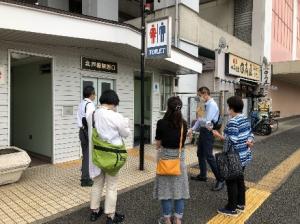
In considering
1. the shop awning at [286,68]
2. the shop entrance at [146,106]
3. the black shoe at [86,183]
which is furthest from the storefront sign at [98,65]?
the shop awning at [286,68]

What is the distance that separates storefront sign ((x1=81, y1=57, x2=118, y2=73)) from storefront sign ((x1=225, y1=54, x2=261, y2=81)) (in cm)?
717

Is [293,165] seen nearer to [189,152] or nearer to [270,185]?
[270,185]

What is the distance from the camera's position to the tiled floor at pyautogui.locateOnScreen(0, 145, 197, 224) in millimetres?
4328

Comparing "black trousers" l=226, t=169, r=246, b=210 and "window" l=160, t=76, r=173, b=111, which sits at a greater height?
"window" l=160, t=76, r=173, b=111

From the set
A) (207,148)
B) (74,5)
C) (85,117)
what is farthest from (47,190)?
(74,5)

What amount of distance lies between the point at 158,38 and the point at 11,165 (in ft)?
13.0

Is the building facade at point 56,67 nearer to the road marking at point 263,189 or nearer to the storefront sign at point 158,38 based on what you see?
the storefront sign at point 158,38

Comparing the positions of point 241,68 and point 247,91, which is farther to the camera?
point 247,91

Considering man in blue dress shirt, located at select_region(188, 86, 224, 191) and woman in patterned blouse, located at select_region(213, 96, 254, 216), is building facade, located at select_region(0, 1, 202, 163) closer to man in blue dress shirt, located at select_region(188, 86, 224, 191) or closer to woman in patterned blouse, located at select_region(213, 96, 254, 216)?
man in blue dress shirt, located at select_region(188, 86, 224, 191)

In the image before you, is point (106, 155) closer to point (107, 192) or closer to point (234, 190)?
point (107, 192)

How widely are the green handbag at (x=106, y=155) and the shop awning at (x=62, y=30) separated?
9.48ft

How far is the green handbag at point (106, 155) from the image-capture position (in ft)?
12.2

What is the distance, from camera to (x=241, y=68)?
615 inches

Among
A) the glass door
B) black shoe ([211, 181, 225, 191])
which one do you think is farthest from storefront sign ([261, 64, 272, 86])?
black shoe ([211, 181, 225, 191])
